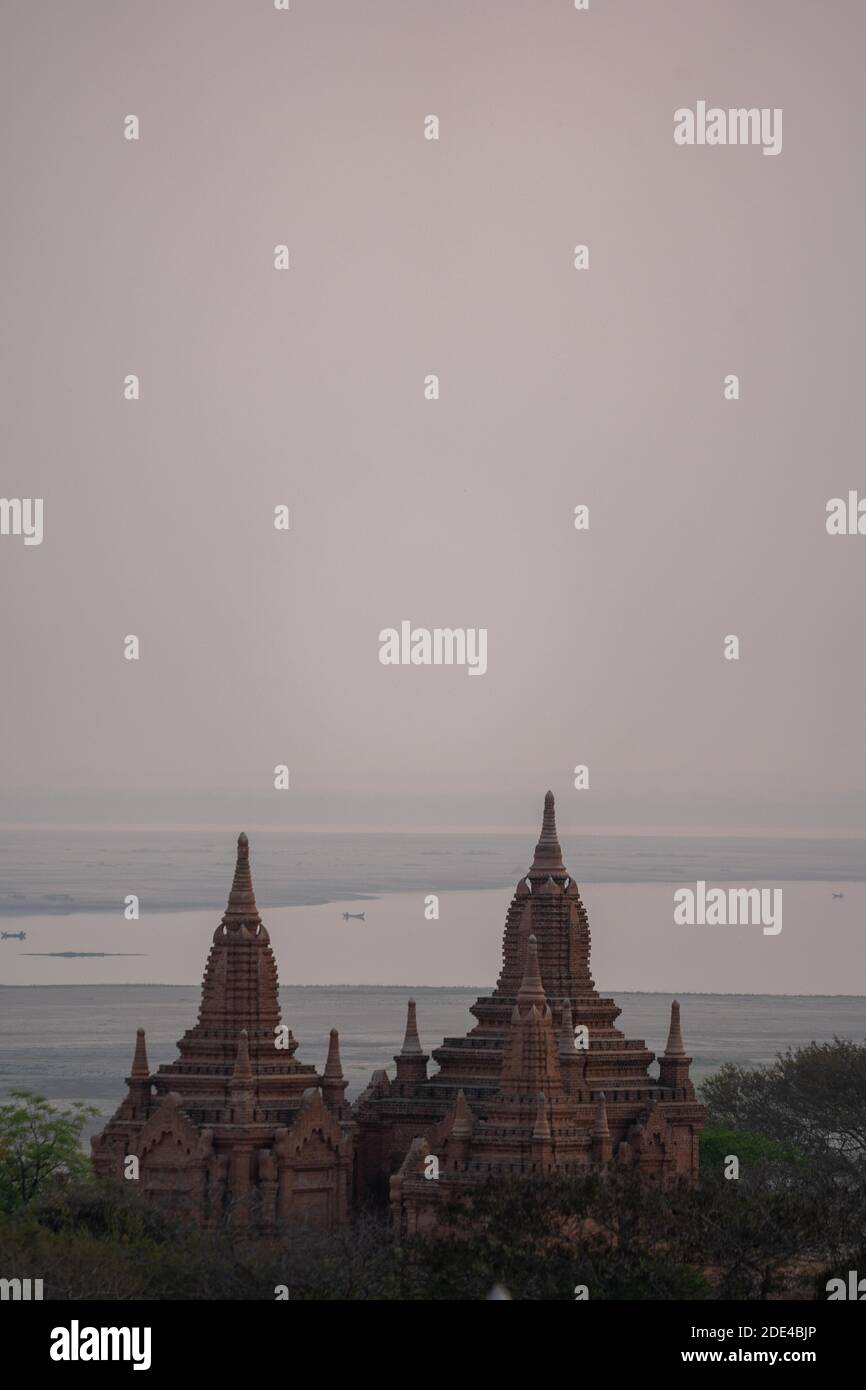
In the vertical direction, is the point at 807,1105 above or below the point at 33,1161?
above

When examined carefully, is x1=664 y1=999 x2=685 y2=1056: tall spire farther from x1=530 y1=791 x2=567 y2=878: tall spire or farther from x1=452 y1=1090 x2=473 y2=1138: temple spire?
x1=452 y1=1090 x2=473 y2=1138: temple spire

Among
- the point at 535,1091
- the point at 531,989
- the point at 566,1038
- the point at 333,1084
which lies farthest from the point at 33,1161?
the point at 535,1091

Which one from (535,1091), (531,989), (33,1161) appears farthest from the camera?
(33,1161)

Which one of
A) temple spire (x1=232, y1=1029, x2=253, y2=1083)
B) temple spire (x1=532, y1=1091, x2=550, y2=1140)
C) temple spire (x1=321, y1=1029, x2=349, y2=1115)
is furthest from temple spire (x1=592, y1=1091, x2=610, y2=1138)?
temple spire (x1=232, y1=1029, x2=253, y2=1083)

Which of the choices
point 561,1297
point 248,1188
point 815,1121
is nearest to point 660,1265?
point 561,1297

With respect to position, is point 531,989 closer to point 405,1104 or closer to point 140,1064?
point 405,1104
